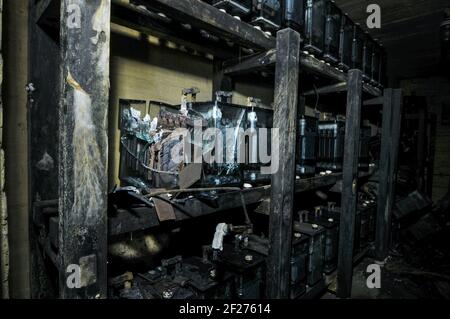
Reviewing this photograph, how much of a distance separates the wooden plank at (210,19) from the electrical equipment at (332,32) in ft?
2.89

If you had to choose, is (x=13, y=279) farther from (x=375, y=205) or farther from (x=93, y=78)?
(x=375, y=205)

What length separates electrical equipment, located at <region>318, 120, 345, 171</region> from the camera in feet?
8.42

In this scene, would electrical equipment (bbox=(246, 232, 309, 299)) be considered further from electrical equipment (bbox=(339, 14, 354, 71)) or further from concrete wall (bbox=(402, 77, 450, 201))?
concrete wall (bbox=(402, 77, 450, 201))

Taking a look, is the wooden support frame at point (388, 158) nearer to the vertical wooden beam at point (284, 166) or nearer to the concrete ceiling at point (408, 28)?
the concrete ceiling at point (408, 28)

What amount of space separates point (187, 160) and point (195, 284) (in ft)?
2.16

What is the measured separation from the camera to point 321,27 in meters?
2.07

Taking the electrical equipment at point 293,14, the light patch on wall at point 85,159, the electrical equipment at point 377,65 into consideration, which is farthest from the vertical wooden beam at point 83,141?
the electrical equipment at point 377,65

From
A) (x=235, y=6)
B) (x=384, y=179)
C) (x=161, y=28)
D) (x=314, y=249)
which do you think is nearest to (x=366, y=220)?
(x=384, y=179)

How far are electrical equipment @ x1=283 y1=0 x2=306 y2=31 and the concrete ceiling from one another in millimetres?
1434

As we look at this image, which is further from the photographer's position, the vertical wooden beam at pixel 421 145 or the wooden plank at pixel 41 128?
the vertical wooden beam at pixel 421 145

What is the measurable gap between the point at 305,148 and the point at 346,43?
1.16 meters

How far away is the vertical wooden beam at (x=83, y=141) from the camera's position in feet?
2.68

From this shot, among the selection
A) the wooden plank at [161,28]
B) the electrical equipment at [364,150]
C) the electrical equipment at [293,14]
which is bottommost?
the electrical equipment at [364,150]

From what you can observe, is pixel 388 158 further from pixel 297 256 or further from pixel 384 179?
pixel 297 256
